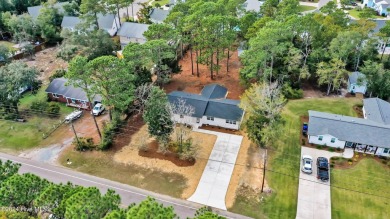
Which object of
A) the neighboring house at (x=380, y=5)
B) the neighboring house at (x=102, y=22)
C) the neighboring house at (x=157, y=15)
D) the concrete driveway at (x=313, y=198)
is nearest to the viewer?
the concrete driveway at (x=313, y=198)

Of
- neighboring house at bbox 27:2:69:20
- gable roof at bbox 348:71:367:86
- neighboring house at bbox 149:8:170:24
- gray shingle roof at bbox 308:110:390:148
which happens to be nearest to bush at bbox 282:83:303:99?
gable roof at bbox 348:71:367:86

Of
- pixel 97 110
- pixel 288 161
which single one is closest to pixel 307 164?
pixel 288 161

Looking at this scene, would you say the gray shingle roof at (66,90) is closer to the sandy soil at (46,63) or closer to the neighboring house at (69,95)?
the neighboring house at (69,95)

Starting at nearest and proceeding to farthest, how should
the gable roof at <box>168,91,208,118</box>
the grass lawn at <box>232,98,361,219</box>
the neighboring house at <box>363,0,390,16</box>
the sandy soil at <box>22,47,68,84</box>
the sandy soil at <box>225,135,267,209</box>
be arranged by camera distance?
the grass lawn at <box>232,98,361,219</box>
the sandy soil at <box>225,135,267,209</box>
the gable roof at <box>168,91,208,118</box>
the sandy soil at <box>22,47,68,84</box>
the neighboring house at <box>363,0,390,16</box>

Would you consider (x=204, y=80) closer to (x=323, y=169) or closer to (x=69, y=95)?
(x=69, y=95)

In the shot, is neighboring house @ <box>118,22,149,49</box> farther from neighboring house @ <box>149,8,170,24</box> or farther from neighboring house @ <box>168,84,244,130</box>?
neighboring house @ <box>168,84,244,130</box>

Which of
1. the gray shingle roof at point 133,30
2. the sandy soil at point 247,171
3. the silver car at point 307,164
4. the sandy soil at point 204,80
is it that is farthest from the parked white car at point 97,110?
the silver car at point 307,164
